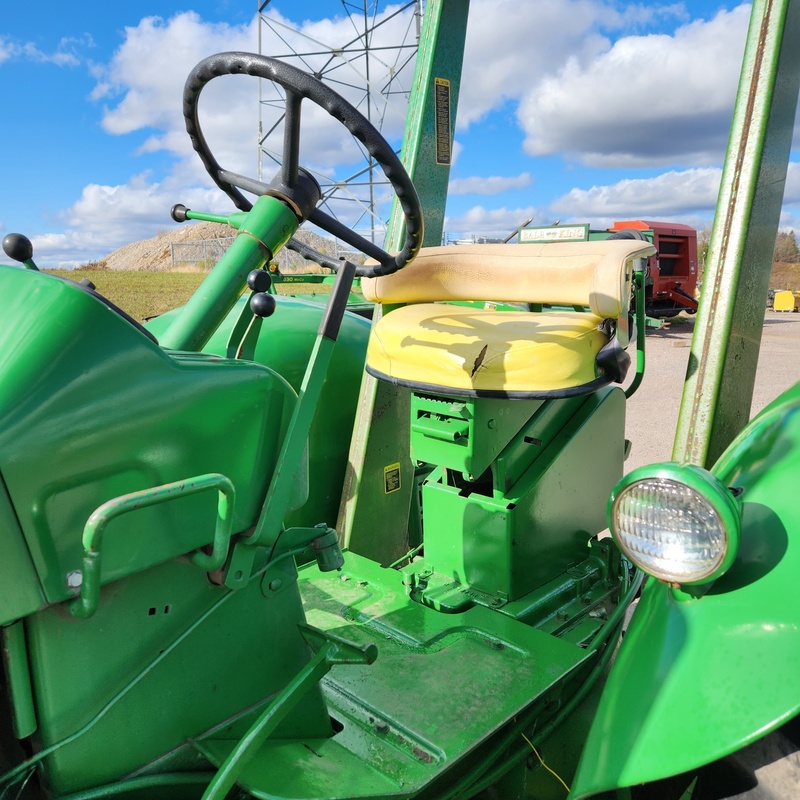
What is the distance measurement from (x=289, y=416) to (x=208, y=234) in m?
39.8

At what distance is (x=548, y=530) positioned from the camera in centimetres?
235

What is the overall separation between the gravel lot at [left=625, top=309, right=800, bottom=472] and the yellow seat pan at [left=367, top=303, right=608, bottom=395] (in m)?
2.99

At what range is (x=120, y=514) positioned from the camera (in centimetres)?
106

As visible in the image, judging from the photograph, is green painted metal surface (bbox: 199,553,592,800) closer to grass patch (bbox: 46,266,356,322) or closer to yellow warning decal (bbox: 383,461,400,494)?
yellow warning decal (bbox: 383,461,400,494)

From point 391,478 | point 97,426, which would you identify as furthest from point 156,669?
point 391,478

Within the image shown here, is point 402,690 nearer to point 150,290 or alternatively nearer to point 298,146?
point 298,146

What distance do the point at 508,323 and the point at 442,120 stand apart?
875 millimetres

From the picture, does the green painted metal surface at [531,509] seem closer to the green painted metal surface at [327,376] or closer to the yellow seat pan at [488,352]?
the yellow seat pan at [488,352]

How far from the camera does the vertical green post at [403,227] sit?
2547 mm

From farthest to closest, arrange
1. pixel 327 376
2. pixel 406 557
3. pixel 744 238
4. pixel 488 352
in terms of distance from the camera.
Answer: pixel 327 376
pixel 406 557
pixel 488 352
pixel 744 238

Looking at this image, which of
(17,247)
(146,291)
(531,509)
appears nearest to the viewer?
(17,247)

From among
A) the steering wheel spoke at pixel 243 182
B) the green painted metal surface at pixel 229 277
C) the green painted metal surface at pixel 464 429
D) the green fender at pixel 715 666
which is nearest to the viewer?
the green fender at pixel 715 666

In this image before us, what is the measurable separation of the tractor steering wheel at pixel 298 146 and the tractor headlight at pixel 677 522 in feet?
2.68

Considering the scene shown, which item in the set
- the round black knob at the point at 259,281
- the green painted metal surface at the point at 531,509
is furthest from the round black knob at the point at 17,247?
the green painted metal surface at the point at 531,509
